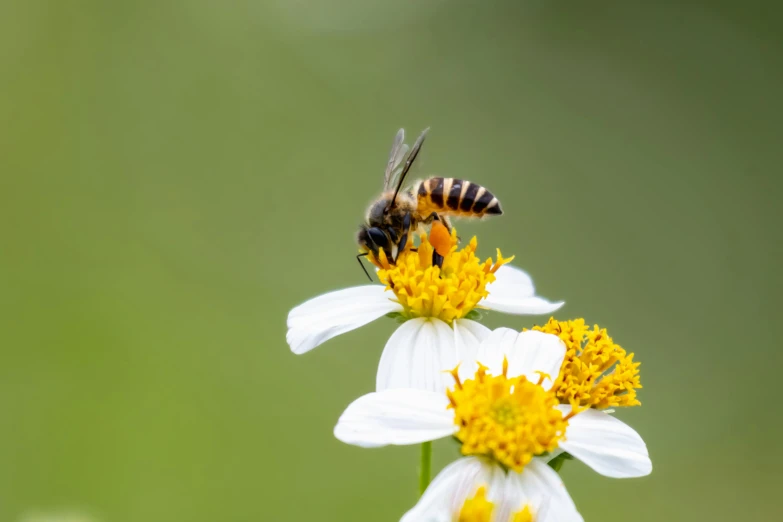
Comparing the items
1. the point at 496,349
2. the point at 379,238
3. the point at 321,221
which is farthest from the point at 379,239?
the point at 321,221

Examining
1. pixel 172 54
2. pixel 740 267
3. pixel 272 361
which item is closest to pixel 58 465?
pixel 272 361

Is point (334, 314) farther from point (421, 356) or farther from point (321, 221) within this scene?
point (321, 221)

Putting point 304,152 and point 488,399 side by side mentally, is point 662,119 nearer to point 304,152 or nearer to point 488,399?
point 304,152

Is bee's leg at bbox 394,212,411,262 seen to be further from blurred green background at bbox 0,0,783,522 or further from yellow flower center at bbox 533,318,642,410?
blurred green background at bbox 0,0,783,522

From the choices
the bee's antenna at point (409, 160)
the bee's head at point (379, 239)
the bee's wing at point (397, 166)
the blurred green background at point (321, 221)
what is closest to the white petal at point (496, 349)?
the bee's head at point (379, 239)

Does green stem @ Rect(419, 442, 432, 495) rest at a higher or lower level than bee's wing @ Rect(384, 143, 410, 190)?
lower

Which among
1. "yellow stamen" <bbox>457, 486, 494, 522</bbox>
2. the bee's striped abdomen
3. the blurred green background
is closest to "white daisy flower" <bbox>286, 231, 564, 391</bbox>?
the bee's striped abdomen

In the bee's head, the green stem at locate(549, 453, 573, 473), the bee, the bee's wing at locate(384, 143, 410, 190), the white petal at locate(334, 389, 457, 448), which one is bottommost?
the green stem at locate(549, 453, 573, 473)

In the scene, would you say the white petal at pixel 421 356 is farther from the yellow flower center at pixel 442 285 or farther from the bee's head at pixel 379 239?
the bee's head at pixel 379 239
